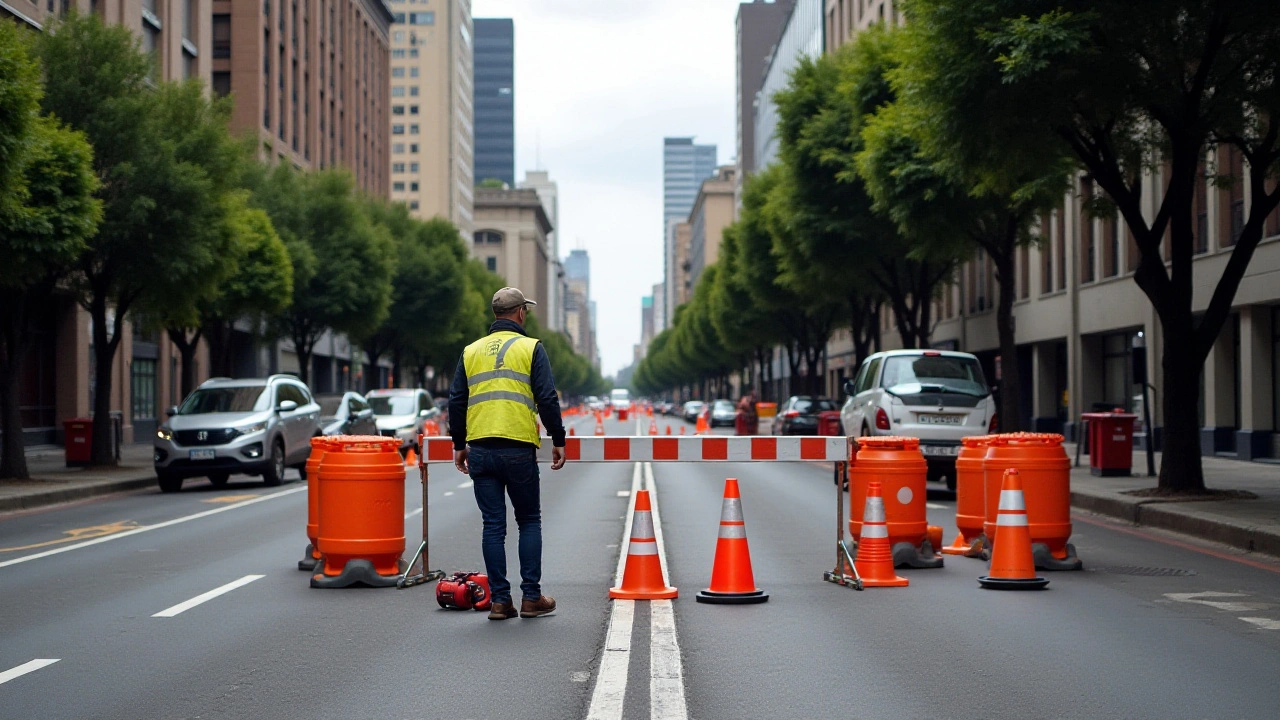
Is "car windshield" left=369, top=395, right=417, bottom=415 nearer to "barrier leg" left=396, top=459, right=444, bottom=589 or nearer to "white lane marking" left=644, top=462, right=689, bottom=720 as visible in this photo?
"barrier leg" left=396, top=459, right=444, bottom=589

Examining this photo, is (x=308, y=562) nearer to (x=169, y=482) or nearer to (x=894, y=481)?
(x=894, y=481)

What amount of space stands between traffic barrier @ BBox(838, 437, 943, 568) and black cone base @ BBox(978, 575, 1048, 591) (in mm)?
852

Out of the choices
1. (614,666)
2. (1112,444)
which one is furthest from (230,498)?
(614,666)

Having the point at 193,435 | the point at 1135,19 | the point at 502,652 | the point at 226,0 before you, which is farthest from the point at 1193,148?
the point at 226,0

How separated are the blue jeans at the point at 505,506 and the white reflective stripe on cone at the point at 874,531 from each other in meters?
2.64

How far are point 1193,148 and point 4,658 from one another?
1489cm

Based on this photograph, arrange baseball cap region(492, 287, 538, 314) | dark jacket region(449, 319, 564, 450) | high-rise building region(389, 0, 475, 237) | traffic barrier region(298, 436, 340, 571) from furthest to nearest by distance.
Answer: high-rise building region(389, 0, 475, 237)
traffic barrier region(298, 436, 340, 571)
baseball cap region(492, 287, 538, 314)
dark jacket region(449, 319, 564, 450)

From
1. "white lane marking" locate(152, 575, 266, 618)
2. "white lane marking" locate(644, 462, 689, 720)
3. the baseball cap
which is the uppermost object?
the baseball cap

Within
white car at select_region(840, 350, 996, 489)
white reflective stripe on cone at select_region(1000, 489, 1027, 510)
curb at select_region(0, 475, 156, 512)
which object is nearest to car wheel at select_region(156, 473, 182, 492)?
curb at select_region(0, 475, 156, 512)

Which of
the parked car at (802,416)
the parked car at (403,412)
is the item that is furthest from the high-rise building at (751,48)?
the parked car at (403,412)

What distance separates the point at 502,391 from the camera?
8328 millimetres

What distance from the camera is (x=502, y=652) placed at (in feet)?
24.1

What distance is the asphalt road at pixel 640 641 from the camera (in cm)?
615

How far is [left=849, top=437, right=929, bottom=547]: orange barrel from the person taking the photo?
35.0 feet
